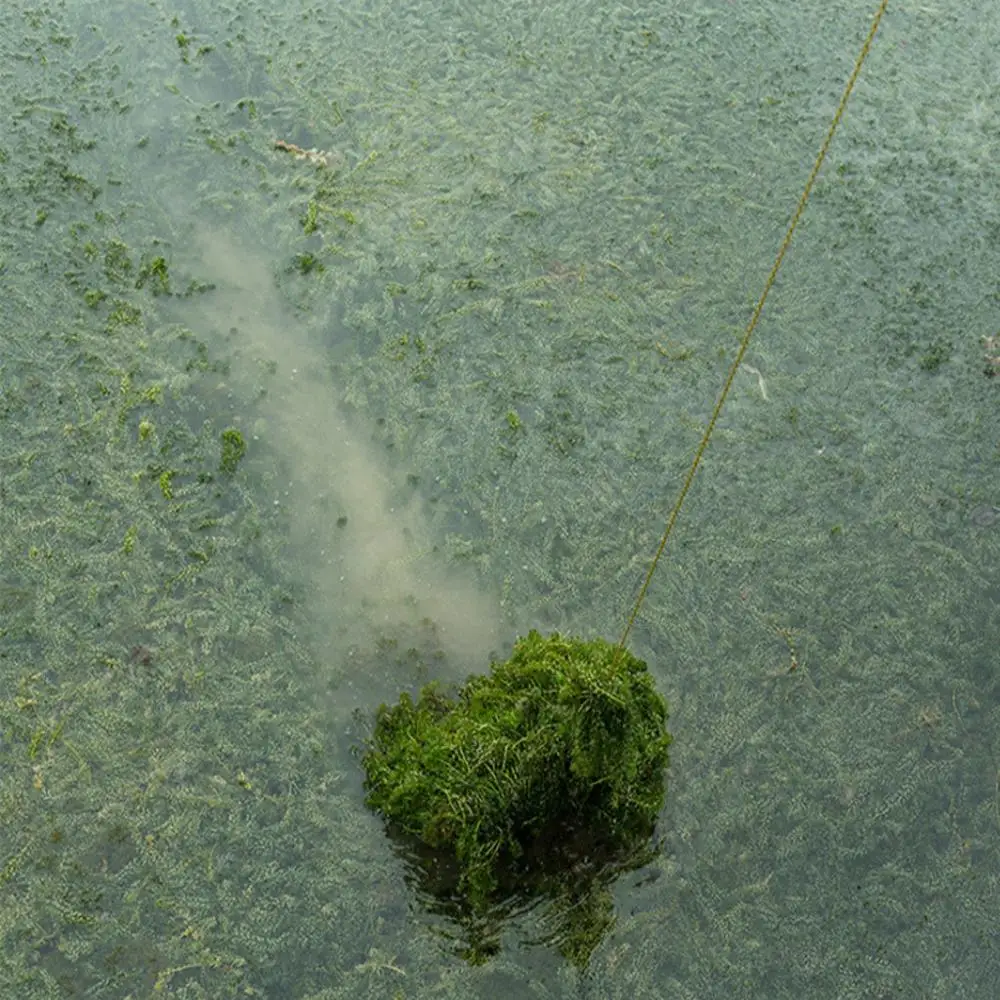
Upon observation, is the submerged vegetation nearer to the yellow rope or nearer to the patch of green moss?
the yellow rope

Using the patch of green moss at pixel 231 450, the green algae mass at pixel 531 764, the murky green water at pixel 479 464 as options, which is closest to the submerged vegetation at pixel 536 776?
the green algae mass at pixel 531 764

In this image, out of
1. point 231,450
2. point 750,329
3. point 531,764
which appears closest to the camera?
point 750,329

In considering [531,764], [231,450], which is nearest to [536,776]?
[531,764]

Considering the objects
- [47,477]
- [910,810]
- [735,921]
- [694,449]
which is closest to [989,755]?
[910,810]

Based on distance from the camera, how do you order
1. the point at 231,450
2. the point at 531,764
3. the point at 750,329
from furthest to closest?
the point at 231,450
the point at 531,764
the point at 750,329

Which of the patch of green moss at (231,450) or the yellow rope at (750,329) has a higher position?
the yellow rope at (750,329)

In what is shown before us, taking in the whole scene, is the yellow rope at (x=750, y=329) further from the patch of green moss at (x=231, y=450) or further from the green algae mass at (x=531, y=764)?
the patch of green moss at (x=231, y=450)

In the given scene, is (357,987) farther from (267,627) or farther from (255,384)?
(255,384)

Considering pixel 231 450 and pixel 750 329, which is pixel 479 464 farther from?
pixel 750 329
